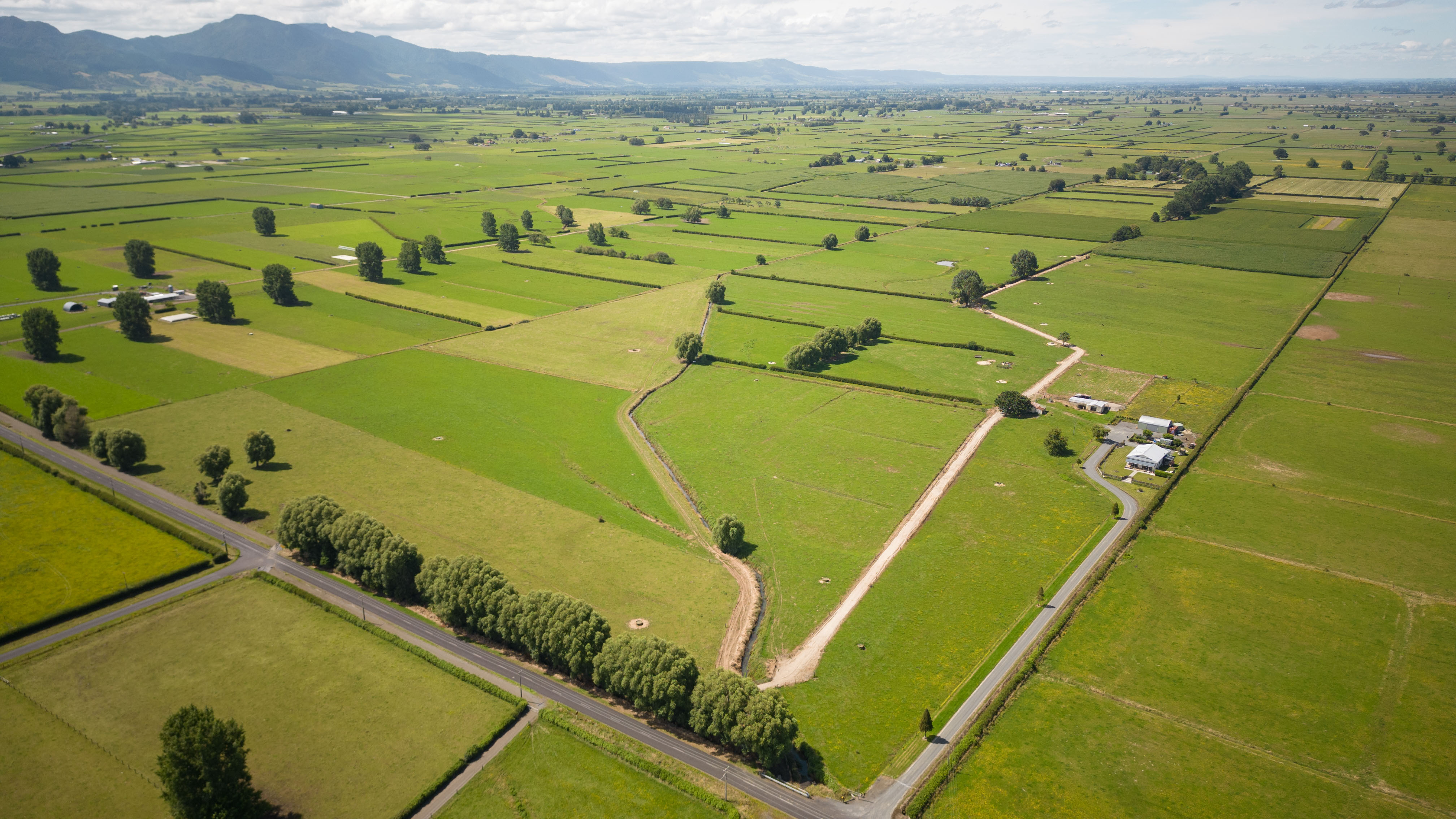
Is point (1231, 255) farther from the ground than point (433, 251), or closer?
closer

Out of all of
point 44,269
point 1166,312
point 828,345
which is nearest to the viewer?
point 828,345

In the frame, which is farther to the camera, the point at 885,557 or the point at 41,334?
the point at 41,334

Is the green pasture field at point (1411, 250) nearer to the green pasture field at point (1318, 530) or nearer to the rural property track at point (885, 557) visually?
the rural property track at point (885, 557)

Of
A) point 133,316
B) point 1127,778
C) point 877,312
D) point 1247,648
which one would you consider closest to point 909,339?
point 877,312

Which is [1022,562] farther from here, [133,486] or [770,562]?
[133,486]

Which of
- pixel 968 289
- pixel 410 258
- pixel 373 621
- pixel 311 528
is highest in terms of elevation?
pixel 410 258

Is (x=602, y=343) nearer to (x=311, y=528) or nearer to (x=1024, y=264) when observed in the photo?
(x=311, y=528)

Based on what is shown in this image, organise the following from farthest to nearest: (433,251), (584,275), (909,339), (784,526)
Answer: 1. (433,251)
2. (584,275)
3. (909,339)
4. (784,526)

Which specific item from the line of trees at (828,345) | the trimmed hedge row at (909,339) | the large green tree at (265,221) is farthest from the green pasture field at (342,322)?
the line of trees at (828,345)
